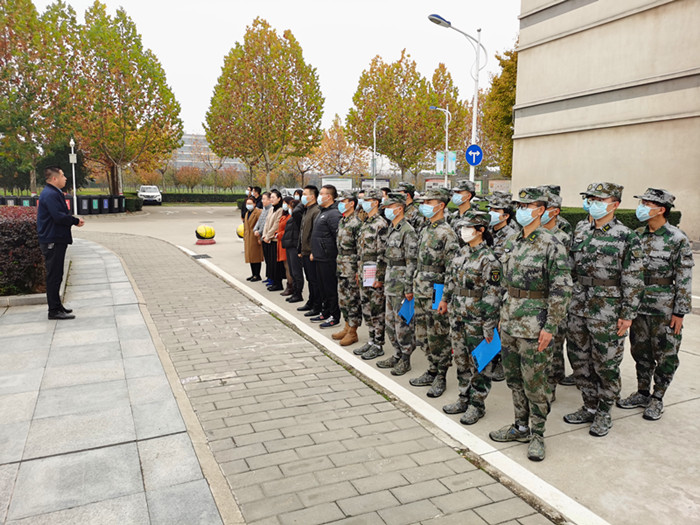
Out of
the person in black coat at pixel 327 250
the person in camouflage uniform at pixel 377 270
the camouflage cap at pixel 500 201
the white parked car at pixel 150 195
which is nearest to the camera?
the camouflage cap at pixel 500 201

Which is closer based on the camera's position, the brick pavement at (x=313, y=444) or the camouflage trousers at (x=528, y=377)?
the brick pavement at (x=313, y=444)

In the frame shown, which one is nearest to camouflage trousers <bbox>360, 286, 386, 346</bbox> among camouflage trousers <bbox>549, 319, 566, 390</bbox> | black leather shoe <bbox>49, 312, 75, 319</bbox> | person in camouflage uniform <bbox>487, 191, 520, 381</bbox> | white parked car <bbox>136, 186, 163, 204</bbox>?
person in camouflage uniform <bbox>487, 191, 520, 381</bbox>

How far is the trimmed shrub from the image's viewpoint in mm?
8359

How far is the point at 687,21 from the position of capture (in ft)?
53.2

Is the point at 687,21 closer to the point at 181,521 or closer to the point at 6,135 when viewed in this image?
the point at 181,521

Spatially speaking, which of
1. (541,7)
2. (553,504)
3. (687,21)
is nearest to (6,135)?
(541,7)

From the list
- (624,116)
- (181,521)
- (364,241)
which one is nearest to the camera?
(181,521)

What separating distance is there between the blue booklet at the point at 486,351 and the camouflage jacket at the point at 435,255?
3.06 ft

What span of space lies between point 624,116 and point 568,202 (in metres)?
3.63

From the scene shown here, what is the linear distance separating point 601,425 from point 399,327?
2.15 m

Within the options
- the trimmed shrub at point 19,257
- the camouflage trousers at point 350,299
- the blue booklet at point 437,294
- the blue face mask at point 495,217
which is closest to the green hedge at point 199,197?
the trimmed shrub at point 19,257

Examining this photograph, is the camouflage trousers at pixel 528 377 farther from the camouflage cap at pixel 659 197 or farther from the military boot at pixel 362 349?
the military boot at pixel 362 349

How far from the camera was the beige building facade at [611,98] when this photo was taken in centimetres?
1661

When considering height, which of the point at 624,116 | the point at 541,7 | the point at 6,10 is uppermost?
the point at 6,10
